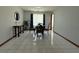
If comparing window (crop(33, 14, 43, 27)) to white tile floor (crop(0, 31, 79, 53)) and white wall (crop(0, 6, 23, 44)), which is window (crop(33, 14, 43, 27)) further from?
white tile floor (crop(0, 31, 79, 53))

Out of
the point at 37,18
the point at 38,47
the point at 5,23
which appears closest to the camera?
the point at 38,47

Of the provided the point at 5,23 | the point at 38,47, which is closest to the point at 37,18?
the point at 5,23

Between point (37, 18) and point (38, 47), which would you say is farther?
point (37, 18)

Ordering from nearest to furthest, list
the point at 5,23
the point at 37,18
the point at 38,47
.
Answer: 1. the point at 38,47
2. the point at 5,23
3. the point at 37,18

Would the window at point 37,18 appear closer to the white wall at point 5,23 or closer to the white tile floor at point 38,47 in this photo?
the white wall at point 5,23

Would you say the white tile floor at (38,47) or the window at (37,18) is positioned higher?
the window at (37,18)

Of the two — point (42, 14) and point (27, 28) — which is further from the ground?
point (42, 14)

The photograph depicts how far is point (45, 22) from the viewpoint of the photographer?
622 inches


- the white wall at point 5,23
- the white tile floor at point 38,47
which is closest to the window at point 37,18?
the white wall at point 5,23

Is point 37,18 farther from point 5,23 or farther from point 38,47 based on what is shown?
point 38,47

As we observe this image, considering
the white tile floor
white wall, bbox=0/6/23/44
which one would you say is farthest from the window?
the white tile floor
